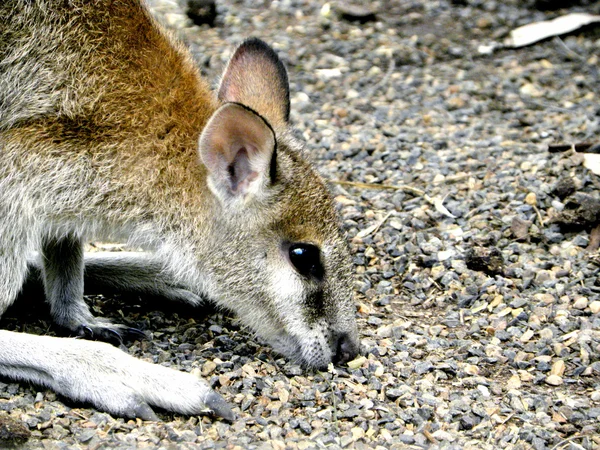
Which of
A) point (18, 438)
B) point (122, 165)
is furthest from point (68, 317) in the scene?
point (18, 438)

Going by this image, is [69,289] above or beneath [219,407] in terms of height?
beneath

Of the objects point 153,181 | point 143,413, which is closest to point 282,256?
point 153,181

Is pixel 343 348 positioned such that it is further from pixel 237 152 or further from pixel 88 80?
pixel 88 80

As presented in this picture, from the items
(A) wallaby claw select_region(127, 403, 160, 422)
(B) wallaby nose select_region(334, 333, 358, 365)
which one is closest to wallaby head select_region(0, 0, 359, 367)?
(B) wallaby nose select_region(334, 333, 358, 365)

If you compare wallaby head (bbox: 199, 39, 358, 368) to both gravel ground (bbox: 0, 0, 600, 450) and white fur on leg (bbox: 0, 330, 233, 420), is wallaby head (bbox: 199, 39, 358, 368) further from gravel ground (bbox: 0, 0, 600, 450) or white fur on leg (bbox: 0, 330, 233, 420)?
white fur on leg (bbox: 0, 330, 233, 420)

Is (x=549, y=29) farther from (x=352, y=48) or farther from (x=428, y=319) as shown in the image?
(x=428, y=319)
